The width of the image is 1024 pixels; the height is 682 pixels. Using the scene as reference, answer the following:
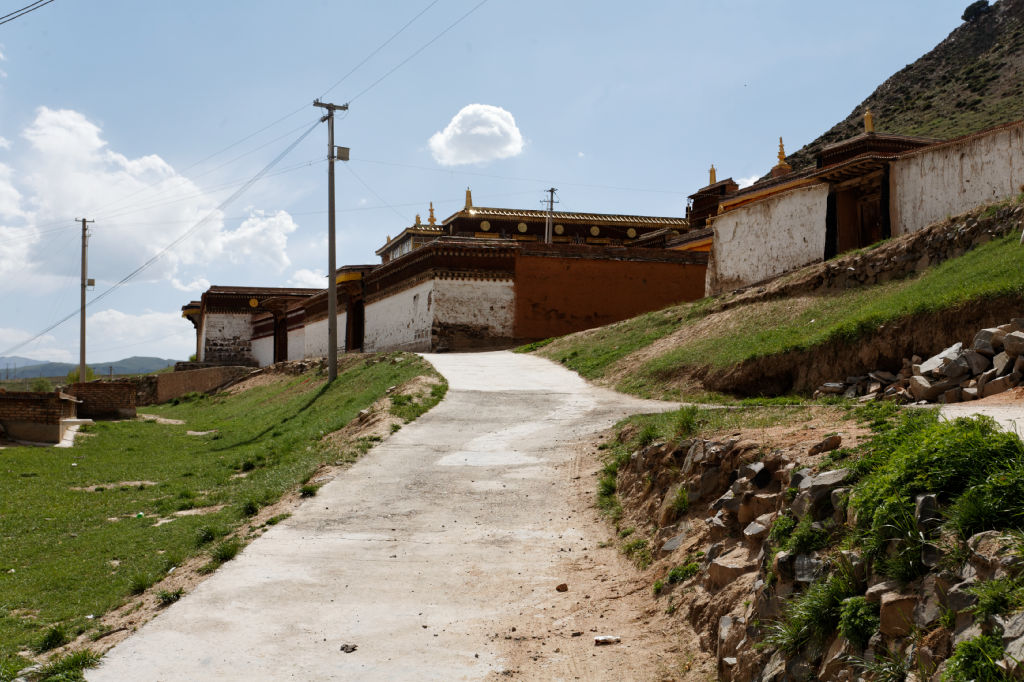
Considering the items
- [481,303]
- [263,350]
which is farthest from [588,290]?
[263,350]

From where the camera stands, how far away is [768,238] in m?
21.7

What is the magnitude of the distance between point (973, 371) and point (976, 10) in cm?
6844

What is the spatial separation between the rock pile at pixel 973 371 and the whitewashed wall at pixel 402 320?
19.5 metres

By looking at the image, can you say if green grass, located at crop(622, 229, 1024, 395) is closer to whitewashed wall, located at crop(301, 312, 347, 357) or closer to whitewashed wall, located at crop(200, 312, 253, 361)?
whitewashed wall, located at crop(301, 312, 347, 357)

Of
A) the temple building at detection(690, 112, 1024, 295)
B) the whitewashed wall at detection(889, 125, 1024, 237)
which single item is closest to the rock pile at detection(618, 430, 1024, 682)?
the whitewashed wall at detection(889, 125, 1024, 237)

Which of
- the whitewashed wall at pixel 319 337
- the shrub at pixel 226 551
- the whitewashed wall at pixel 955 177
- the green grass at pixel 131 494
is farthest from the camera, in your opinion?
the whitewashed wall at pixel 319 337

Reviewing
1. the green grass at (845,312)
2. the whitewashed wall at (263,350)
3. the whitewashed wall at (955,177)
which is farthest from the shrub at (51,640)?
the whitewashed wall at (263,350)

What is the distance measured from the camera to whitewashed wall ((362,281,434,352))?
29172mm

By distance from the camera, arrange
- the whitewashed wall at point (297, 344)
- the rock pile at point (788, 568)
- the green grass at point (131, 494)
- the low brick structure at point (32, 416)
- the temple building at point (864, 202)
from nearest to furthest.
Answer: the rock pile at point (788, 568), the green grass at point (131, 494), the temple building at point (864, 202), the low brick structure at point (32, 416), the whitewashed wall at point (297, 344)

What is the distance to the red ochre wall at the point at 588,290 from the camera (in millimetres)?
28844

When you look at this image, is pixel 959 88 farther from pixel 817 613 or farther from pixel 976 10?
pixel 817 613

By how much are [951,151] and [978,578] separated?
50.6 feet

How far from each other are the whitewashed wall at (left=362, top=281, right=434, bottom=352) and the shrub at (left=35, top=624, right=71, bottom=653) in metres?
22.3

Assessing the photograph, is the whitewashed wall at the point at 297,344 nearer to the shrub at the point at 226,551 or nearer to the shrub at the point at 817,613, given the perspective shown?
the shrub at the point at 226,551
